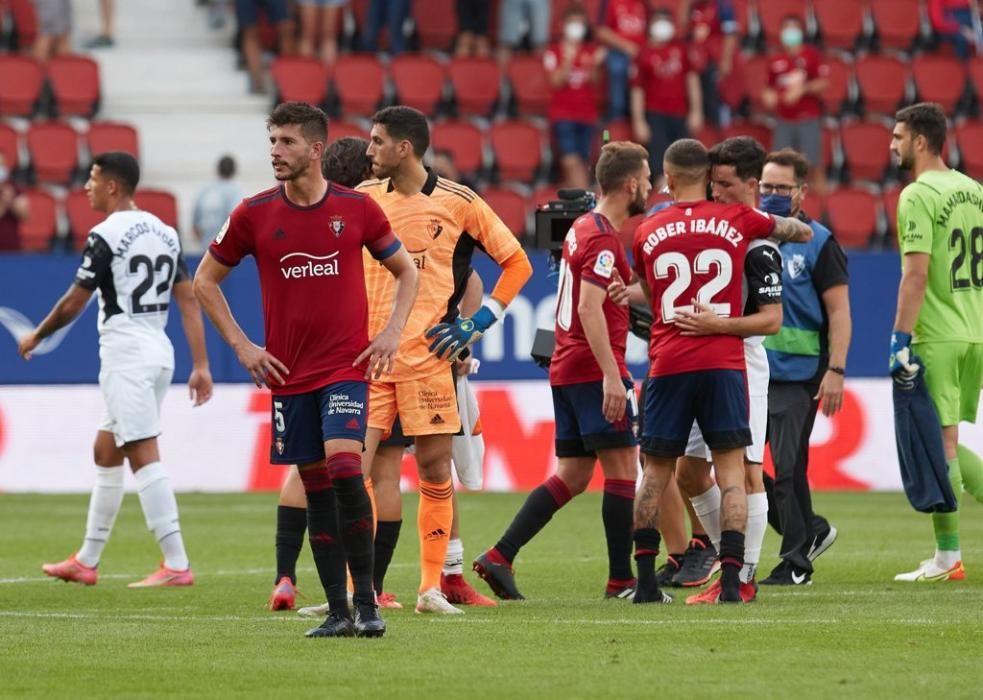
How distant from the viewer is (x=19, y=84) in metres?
21.7

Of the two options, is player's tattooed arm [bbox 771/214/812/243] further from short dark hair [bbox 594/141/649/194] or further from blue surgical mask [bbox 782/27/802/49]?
blue surgical mask [bbox 782/27/802/49]

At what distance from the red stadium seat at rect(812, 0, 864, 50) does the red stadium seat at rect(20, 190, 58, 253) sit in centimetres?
1020

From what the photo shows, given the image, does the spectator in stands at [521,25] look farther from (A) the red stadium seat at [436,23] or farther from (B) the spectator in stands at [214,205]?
(B) the spectator in stands at [214,205]

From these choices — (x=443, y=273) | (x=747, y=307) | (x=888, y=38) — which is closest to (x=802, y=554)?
(x=747, y=307)

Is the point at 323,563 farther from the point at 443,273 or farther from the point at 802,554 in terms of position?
the point at 802,554

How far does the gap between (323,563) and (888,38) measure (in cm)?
1862

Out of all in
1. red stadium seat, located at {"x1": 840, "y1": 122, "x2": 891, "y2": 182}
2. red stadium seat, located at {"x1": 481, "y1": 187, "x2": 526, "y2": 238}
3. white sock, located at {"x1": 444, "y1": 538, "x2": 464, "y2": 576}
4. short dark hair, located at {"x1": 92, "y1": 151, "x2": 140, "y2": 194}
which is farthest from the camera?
red stadium seat, located at {"x1": 840, "y1": 122, "x2": 891, "y2": 182}

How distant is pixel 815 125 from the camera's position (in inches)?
874

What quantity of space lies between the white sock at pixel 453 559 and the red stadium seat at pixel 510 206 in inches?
444

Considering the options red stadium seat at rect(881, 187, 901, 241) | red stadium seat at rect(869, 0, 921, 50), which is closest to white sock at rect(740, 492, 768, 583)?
red stadium seat at rect(881, 187, 901, 241)

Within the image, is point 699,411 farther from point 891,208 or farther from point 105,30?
point 105,30

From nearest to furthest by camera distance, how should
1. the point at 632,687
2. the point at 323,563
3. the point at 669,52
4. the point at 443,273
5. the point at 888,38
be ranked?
the point at 632,687
the point at 323,563
the point at 443,273
the point at 669,52
the point at 888,38

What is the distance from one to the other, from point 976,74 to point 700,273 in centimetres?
1633

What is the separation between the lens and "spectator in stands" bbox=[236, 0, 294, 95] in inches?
907
